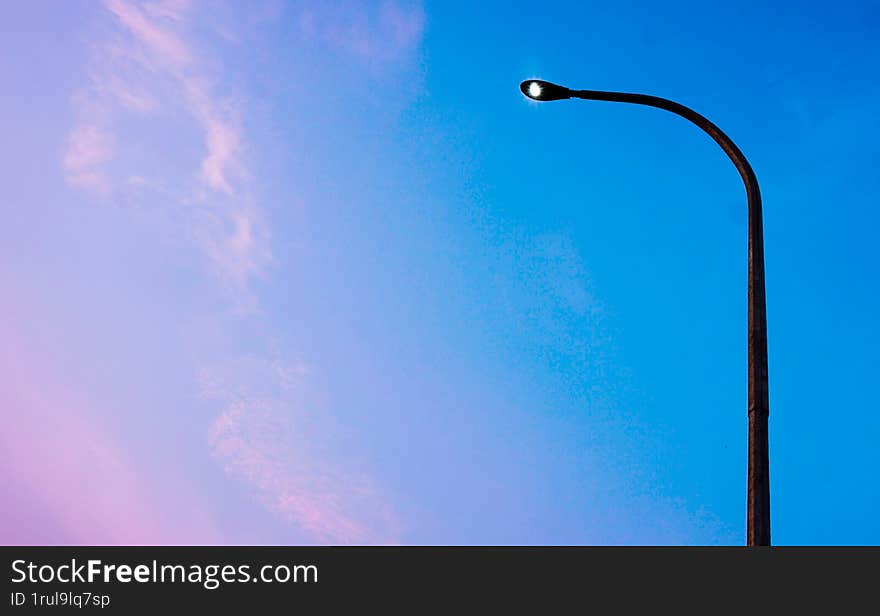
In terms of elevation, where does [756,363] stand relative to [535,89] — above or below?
below

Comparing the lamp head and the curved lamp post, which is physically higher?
the lamp head

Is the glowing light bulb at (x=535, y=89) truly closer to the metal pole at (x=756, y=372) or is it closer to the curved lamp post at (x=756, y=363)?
the curved lamp post at (x=756, y=363)

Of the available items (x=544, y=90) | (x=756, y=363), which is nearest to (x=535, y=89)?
(x=544, y=90)

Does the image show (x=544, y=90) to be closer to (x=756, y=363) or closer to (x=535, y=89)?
(x=535, y=89)

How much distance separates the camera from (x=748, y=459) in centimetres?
567

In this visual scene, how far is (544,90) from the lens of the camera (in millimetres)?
8922

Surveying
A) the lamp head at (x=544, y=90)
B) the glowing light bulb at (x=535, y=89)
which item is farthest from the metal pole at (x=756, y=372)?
the glowing light bulb at (x=535, y=89)

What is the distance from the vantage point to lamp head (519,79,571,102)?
8.88 meters

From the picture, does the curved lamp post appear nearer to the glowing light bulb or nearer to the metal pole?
the metal pole

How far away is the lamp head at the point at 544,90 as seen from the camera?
8883 millimetres

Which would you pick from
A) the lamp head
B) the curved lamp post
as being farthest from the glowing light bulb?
the curved lamp post
